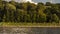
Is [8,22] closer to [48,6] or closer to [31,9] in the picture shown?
[31,9]

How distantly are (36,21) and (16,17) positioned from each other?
3.51 m

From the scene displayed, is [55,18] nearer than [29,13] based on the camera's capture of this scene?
A: Yes

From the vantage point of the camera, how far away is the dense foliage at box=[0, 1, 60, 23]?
62.2 m

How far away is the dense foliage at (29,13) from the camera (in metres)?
62.2

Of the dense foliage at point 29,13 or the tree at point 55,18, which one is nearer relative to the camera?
the dense foliage at point 29,13

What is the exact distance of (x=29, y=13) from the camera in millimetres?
64250

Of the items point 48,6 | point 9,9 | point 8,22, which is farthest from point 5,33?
point 48,6

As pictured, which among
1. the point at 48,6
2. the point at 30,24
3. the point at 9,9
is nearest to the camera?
the point at 30,24

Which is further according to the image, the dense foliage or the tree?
the tree

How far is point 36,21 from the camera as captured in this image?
6269 cm

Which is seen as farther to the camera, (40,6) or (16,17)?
(40,6)

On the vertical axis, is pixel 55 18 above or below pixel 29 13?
below

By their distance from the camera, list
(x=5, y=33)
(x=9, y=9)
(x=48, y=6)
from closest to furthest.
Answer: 1. (x=5, y=33)
2. (x=9, y=9)
3. (x=48, y=6)

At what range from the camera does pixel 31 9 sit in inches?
2633
